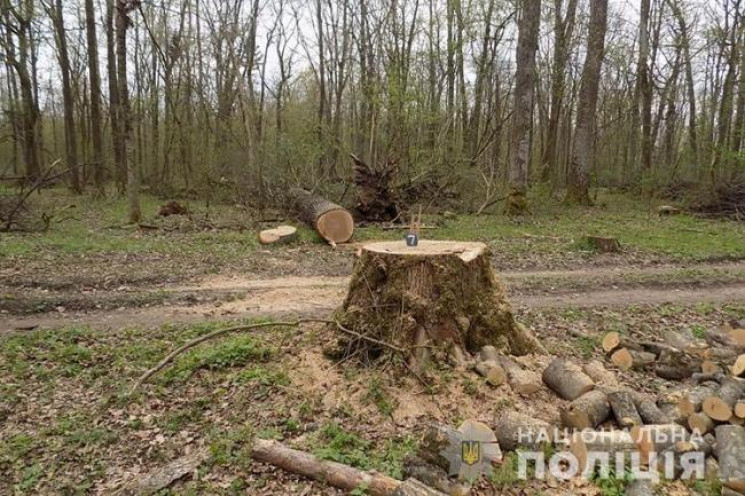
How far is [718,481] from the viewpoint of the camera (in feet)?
9.22

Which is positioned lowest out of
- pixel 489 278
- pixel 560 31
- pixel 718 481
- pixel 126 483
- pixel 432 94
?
pixel 126 483

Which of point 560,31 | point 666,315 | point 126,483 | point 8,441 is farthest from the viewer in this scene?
point 560,31

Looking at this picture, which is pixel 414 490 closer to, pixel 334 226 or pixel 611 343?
pixel 611 343

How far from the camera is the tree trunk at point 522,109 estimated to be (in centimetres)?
1494

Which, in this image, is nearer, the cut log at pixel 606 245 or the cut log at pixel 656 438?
the cut log at pixel 656 438

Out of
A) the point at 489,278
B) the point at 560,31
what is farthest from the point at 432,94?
the point at 489,278

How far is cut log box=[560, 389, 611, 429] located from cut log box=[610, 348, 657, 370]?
1193 millimetres

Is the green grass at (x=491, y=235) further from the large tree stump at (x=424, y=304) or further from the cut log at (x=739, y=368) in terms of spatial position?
the cut log at (x=739, y=368)

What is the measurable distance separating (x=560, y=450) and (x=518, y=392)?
745mm

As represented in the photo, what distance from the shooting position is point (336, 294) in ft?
23.9

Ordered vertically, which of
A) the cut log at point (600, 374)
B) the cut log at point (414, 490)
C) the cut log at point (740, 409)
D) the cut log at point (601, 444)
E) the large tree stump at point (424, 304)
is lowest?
the cut log at point (414, 490)

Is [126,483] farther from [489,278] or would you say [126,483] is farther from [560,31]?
[560,31]

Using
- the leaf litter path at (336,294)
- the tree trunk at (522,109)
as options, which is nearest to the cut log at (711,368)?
the leaf litter path at (336,294)

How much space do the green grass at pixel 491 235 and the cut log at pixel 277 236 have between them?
0.23 meters
